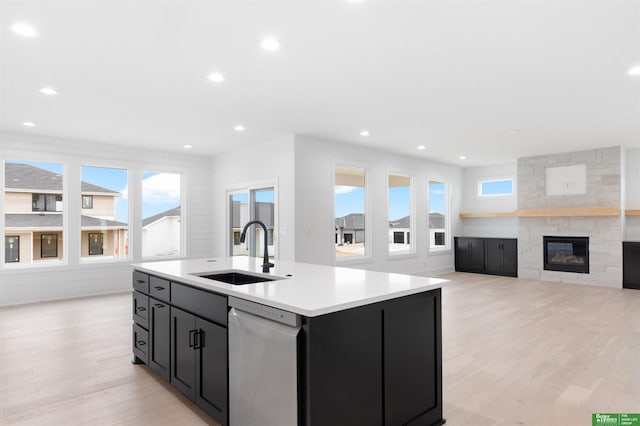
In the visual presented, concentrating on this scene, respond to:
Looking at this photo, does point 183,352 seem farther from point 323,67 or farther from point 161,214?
point 161,214

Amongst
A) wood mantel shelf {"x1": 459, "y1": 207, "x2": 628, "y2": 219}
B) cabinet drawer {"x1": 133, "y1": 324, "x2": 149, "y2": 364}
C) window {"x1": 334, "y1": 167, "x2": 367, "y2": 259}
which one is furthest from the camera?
wood mantel shelf {"x1": 459, "y1": 207, "x2": 628, "y2": 219}

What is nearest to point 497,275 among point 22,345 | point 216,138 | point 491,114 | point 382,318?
point 491,114

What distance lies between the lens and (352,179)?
7.14 meters

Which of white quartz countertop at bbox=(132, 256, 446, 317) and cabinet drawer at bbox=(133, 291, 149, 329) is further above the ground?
white quartz countertop at bbox=(132, 256, 446, 317)

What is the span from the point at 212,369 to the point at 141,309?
129 centimetres

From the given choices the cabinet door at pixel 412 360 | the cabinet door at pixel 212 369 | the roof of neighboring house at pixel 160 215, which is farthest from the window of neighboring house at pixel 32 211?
the cabinet door at pixel 412 360

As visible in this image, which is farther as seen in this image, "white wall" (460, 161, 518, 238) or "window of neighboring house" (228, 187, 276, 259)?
"white wall" (460, 161, 518, 238)

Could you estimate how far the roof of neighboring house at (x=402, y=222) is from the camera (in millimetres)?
8040

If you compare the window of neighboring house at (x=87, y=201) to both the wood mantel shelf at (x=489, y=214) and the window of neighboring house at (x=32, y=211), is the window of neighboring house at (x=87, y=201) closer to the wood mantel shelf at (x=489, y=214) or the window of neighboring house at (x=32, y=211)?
the window of neighboring house at (x=32, y=211)

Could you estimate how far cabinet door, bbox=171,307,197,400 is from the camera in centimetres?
247

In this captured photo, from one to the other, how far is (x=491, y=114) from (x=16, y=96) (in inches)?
228

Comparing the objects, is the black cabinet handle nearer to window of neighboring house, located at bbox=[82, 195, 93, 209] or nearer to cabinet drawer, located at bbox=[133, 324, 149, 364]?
cabinet drawer, located at bbox=[133, 324, 149, 364]

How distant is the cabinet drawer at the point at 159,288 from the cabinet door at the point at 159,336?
5 cm

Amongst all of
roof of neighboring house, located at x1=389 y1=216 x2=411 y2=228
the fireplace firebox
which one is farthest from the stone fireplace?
roof of neighboring house, located at x1=389 y1=216 x2=411 y2=228
